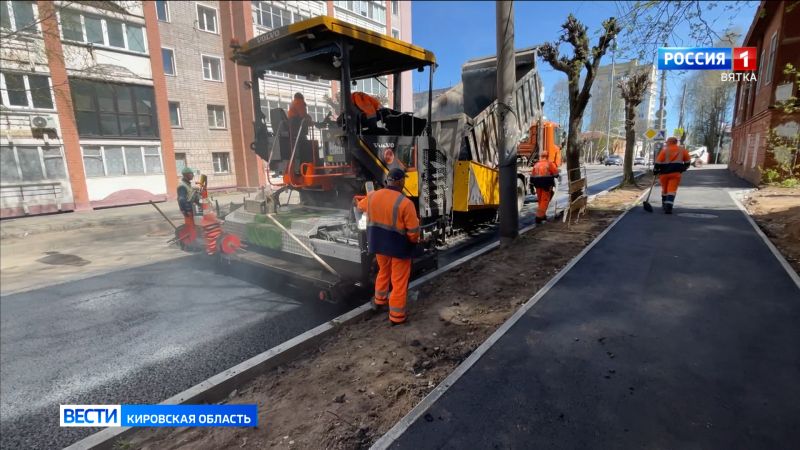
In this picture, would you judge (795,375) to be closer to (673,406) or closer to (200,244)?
(673,406)

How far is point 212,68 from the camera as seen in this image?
2192 cm

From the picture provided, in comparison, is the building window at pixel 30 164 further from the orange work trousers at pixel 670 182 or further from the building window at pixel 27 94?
the orange work trousers at pixel 670 182

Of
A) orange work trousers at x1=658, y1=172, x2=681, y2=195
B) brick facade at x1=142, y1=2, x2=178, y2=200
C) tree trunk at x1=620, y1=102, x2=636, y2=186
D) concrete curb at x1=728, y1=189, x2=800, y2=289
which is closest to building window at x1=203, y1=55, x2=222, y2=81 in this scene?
brick facade at x1=142, y1=2, x2=178, y2=200

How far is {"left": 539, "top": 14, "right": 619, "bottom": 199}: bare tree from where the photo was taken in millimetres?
8961

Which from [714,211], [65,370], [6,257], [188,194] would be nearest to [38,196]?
[6,257]

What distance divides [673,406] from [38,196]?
21.2 metres

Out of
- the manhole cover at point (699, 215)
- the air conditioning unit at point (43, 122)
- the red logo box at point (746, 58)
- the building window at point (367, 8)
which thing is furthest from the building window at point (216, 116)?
the red logo box at point (746, 58)

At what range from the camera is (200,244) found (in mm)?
6738

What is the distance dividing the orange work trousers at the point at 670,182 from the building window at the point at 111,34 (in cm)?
2125

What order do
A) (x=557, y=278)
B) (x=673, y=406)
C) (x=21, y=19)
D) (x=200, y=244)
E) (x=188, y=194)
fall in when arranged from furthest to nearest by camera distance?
(x=21, y=19)
(x=188, y=194)
(x=200, y=244)
(x=557, y=278)
(x=673, y=406)

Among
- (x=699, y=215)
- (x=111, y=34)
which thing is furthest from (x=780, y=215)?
(x=111, y=34)

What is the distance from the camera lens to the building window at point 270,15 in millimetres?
22244

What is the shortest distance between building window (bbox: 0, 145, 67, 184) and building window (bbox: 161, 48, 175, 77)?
6474mm

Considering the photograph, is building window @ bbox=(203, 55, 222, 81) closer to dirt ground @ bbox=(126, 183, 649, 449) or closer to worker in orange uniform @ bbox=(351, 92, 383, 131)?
worker in orange uniform @ bbox=(351, 92, 383, 131)
